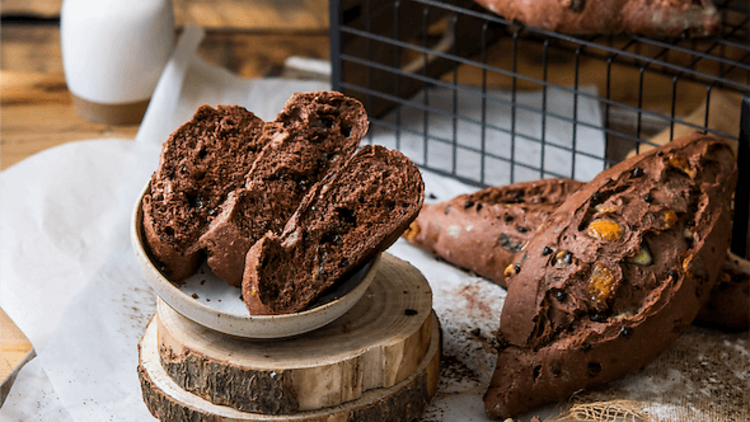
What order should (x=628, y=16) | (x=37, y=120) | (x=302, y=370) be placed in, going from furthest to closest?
(x=37, y=120), (x=628, y=16), (x=302, y=370)

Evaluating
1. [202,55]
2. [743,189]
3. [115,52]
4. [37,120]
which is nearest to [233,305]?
[743,189]

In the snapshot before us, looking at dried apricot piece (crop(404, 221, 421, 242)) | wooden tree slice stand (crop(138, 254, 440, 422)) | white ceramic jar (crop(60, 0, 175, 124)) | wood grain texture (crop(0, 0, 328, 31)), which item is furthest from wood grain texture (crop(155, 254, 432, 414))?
wood grain texture (crop(0, 0, 328, 31))

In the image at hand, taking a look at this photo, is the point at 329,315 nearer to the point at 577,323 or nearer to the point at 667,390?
the point at 577,323

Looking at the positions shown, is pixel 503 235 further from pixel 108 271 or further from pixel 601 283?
pixel 108 271

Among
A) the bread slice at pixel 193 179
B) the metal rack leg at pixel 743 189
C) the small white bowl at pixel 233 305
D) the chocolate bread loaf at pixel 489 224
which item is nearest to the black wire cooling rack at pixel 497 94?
the chocolate bread loaf at pixel 489 224

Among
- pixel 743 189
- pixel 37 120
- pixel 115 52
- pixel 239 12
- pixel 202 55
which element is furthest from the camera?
pixel 239 12

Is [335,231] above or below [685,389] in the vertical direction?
above

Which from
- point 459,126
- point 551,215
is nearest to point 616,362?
point 551,215
